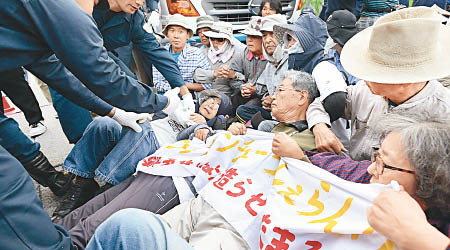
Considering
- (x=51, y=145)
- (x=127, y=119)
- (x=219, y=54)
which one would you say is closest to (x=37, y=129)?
(x=51, y=145)

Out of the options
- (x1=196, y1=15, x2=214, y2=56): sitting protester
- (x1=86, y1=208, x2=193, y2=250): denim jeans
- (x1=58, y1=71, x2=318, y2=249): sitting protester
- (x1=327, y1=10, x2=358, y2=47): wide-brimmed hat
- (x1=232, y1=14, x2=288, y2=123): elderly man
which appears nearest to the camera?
(x1=86, y1=208, x2=193, y2=250): denim jeans

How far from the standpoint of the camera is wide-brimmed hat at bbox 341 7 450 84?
53.5 inches

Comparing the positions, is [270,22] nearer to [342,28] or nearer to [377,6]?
[342,28]

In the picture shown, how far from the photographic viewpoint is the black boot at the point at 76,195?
2178mm

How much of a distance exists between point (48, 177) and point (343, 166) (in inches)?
89.4

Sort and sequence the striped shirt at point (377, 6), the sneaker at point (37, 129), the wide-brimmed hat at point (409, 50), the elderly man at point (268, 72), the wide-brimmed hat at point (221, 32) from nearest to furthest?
the wide-brimmed hat at point (409, 50) → the elderly man at point (268, 72) → the striped shirt at point (377, 6) → the sneaker at point (37, 129) → the wide-brimmed hat at point (221, 32)

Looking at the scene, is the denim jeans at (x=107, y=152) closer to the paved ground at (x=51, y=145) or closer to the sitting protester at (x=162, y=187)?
the sitting protester at (x=162, y=187)

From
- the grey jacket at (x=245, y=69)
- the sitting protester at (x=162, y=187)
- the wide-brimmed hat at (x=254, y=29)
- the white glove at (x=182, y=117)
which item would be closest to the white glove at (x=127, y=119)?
the sitting protester at (x=162, y=187)

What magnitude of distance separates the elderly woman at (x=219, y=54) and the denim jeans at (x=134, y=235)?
2.86 meters

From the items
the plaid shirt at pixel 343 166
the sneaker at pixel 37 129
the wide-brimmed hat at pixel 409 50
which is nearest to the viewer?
the wide-brimmed hat at pixel 409 50

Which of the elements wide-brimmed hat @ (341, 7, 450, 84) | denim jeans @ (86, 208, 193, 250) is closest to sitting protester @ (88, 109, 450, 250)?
denim jeans @ (86, 208, 193, 250)

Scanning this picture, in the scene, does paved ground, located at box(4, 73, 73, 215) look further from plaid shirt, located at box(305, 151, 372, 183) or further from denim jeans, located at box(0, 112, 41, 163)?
plaid shirt, located at box(305, 151, 372, 183)

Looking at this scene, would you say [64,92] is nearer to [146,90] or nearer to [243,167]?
[146,90]

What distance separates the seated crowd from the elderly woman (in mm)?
631
